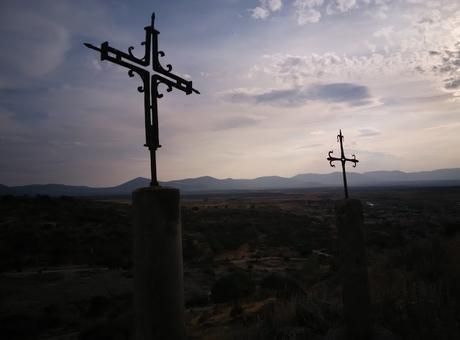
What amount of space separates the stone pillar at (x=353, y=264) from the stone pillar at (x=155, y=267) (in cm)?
277

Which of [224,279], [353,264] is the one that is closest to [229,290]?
[224,279]

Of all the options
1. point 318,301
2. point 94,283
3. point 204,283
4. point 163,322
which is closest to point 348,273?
point 318,301

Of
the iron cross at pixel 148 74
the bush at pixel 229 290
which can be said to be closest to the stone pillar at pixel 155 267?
the iron cross at pixel 148 74

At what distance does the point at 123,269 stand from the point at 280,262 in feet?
28.9

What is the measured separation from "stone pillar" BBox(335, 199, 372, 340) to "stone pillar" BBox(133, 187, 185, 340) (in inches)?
109

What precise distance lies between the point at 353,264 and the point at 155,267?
119 inches

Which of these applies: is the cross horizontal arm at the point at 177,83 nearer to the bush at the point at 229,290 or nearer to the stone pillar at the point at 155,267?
the stone pillar at the point at 155,267

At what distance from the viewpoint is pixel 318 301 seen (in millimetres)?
6195

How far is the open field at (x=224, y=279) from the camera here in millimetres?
5398

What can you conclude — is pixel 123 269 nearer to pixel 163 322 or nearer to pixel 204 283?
pixel 204 283

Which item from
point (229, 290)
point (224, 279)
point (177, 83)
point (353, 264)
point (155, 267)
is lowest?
point (229, 290)

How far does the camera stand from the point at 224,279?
12.8m

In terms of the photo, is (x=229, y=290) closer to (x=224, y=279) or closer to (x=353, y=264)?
(x=224, y=279)

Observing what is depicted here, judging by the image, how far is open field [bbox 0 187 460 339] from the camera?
5.40 metres
